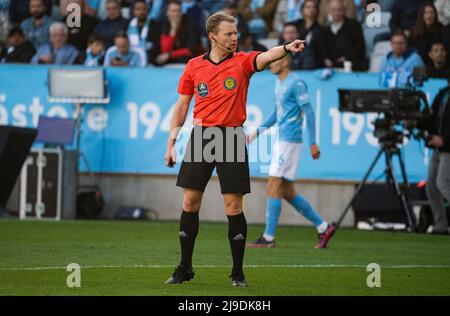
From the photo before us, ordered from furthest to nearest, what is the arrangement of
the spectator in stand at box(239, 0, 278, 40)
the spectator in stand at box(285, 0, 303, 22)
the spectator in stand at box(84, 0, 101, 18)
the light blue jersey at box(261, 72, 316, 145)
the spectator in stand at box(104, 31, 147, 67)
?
the spectator in stand at box(84, 0, 101, 18)
the spectator in stand at box(239, 0, 278, 40)
the spectator in stand at box(285, 0, 303, 22)
the spectator in stand at box(104, 31, 147, 67)
the light blue jersey at box(261, 72, 316, 145)

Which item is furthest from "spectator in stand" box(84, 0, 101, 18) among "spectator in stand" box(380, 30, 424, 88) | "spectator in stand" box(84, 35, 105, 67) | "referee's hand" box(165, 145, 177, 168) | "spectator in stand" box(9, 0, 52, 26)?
"referee's hand" box(165, 145, 177, 168)

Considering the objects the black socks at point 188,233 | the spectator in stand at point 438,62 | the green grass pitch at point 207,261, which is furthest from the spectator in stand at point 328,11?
the black socks at point 188,233

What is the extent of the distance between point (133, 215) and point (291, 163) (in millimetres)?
5929

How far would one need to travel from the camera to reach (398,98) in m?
17.4

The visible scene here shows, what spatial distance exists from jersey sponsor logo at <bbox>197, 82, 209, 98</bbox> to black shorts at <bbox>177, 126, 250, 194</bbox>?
280mm

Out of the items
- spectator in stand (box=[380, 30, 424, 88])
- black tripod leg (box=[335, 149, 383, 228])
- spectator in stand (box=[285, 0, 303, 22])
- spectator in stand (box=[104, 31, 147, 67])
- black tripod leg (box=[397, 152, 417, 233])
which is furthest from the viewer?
spectator in stand (box=[285, 0, 303, 22])

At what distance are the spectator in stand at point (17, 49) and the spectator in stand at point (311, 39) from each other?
510 cm

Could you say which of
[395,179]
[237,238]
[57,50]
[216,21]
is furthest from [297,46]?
[57,50]

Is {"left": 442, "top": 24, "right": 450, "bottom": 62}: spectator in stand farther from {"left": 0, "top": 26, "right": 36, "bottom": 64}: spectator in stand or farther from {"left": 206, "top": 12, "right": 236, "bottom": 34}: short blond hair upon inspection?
{"left": 206, "top": 12, "right": 236, "bottom": 34}: short blond hair

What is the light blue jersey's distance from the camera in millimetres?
14602

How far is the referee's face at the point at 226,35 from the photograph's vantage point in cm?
955

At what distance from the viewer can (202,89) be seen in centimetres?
967

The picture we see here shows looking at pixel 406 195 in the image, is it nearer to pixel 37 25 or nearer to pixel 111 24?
pixel 111 24
